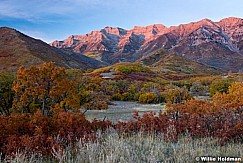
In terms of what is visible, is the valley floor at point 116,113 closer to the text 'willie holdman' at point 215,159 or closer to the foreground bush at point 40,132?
the foreground bush at point 40,132

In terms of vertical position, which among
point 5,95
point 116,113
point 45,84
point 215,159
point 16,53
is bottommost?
point 116,113

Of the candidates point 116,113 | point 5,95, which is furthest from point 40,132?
point 116,113

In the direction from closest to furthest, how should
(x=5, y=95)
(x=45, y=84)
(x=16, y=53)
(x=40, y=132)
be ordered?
1. (x=40, y=132)
2. (x=45, y=84)
3. (x=5, y=95)
4. (x=16, y=53)

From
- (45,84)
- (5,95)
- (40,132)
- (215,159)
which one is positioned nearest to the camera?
(215,159)

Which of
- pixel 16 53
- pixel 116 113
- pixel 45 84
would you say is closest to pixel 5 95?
pixel 45 84

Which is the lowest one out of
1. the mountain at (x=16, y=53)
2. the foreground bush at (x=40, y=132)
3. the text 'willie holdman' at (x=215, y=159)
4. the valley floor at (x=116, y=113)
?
the valley floor at (x=116, y=113)

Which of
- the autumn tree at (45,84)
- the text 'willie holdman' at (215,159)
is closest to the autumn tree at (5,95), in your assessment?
the autumn tree at (45,84)

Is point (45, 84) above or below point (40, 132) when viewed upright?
above

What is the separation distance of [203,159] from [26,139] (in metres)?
3.51

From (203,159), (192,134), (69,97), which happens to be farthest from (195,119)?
(69,97)

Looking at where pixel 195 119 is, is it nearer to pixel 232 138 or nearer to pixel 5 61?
pixel 232 138

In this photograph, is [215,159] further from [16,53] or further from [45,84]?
[16,53]

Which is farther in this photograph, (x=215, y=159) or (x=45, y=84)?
(x=45, y=84)

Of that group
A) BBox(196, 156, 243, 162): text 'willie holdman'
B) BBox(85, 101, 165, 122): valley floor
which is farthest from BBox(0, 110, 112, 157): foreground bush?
BBox(85, 101, 165, 122): valley floor
